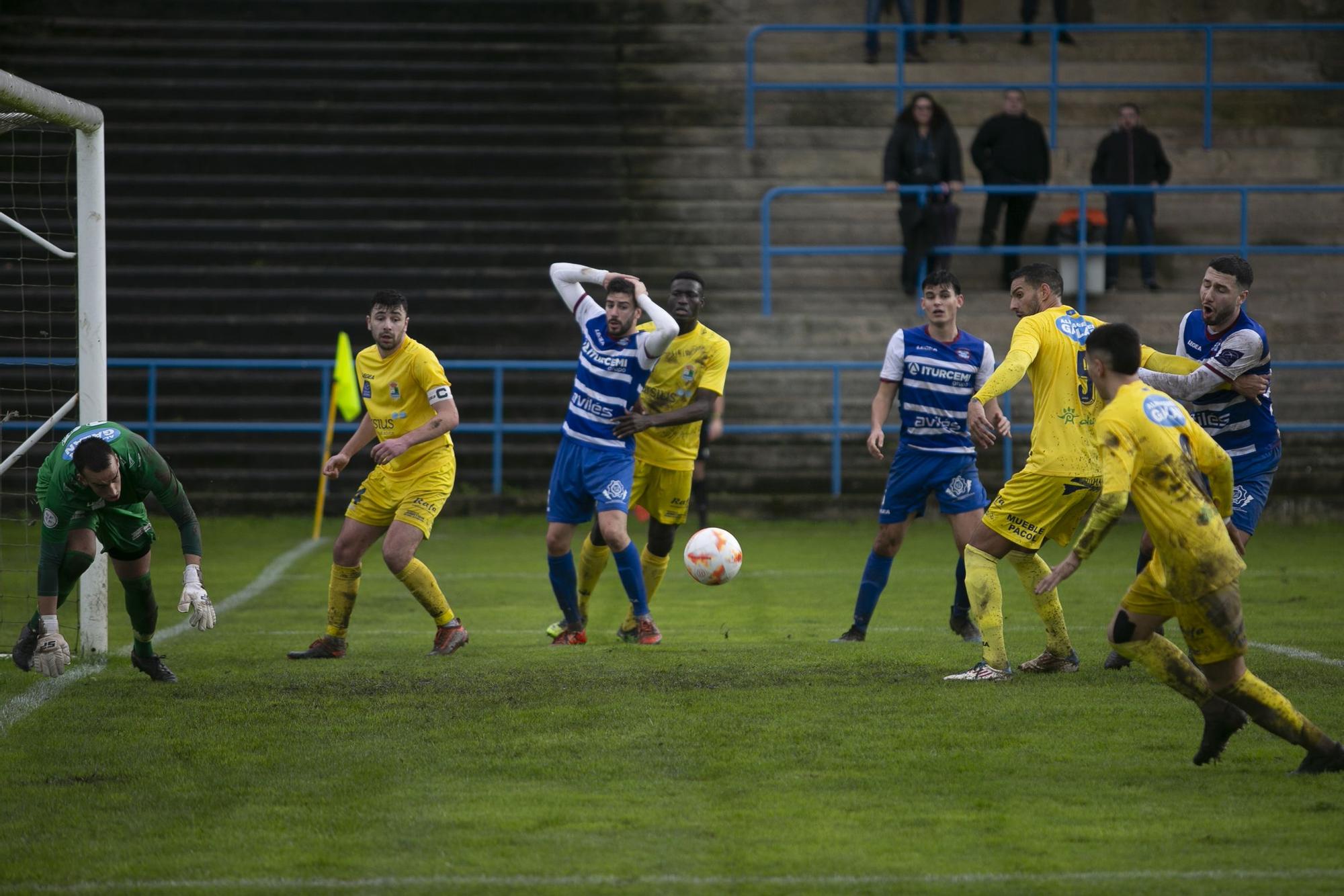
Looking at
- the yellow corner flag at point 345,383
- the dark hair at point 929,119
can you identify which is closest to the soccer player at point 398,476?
the yellow corner flag at point 345,383

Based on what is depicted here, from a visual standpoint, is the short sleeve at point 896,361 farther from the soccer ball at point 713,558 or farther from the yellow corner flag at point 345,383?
the yellow corner flag at point 345,383

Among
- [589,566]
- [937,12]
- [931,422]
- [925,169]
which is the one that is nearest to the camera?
[931,422]

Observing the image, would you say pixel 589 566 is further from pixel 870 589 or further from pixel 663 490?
pixel 870 589

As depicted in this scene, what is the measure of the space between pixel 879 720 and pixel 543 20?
58.0ft

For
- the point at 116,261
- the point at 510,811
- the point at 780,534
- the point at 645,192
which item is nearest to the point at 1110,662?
the point at 510,811

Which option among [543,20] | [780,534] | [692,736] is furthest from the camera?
[543,20]

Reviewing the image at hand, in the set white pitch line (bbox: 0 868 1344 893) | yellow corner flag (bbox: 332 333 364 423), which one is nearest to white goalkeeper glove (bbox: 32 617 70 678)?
white pitch line (bbox: 0 868 1344 893)

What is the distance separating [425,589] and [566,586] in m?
0.87

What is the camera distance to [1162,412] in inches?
220

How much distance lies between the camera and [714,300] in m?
18.5

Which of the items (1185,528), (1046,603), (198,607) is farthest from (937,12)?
(1185,528)

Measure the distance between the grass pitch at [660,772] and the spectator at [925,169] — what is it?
8873 millimetres

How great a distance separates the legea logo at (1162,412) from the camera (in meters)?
5.54

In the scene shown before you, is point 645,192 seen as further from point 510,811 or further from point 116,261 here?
point 510,811
